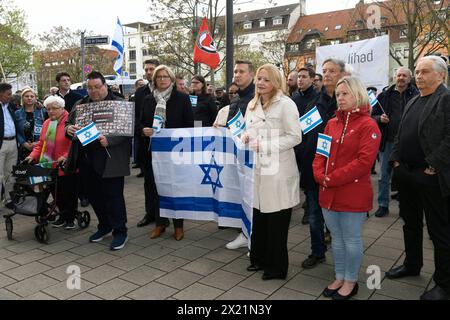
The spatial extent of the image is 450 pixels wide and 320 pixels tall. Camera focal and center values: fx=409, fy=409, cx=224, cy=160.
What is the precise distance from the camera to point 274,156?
3.81 meters

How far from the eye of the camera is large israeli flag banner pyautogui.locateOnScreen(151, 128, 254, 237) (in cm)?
483

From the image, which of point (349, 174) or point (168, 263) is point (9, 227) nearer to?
point (168, 263)

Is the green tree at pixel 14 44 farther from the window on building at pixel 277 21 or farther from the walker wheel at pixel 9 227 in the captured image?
the window on building at pixel 277 21

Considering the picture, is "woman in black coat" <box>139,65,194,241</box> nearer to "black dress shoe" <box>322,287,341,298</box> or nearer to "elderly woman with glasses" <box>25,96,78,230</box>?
"elderly woman with glasses" <box>25,96,78,230</box>

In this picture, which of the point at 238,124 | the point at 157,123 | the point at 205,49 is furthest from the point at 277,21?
the point at 238,124

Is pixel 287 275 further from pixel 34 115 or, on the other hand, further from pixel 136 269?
pixel 34 115

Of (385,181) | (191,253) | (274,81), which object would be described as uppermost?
(274,81)

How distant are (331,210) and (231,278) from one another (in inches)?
48.8

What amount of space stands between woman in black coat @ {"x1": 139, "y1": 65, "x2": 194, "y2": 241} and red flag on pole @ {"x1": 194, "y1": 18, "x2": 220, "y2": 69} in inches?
151

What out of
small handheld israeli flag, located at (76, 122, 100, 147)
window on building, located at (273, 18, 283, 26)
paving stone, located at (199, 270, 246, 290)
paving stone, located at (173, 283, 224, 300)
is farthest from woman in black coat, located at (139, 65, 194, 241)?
window on building, located at (273, 18, 283, 26)

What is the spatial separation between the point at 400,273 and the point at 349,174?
4.61 feet

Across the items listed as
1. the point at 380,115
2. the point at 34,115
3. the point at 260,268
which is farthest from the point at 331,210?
the point at 34,115
